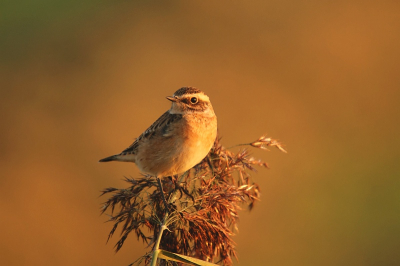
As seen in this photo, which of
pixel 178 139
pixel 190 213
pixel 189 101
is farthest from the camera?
pixel 189 101

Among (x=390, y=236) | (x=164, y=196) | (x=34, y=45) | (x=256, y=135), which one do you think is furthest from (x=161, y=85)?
(x=164, y=196)

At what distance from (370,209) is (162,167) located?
5.42 metres

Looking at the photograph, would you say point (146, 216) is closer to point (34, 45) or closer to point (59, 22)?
point (34, 45)

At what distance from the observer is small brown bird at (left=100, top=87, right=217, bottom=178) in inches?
163

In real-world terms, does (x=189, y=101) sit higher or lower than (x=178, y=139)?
higher

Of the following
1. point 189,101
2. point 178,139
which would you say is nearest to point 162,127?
point 178,139

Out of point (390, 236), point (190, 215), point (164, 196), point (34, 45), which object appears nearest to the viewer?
point (190, 215)

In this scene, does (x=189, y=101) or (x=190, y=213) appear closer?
(x=190, y=213)

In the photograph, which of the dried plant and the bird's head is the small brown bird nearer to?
the bird's head

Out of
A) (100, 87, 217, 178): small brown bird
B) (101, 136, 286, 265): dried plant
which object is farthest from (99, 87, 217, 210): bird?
(101, 136, 286, 265): dried plant

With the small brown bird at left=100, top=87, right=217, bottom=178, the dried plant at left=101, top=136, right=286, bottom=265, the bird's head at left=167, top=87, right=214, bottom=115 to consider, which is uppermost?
the bird's head at left=167, top=87, right=214, bottom=115

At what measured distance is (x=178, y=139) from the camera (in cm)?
429

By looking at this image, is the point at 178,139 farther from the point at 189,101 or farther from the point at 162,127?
the point at 189,101

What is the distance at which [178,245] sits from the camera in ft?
10.9
